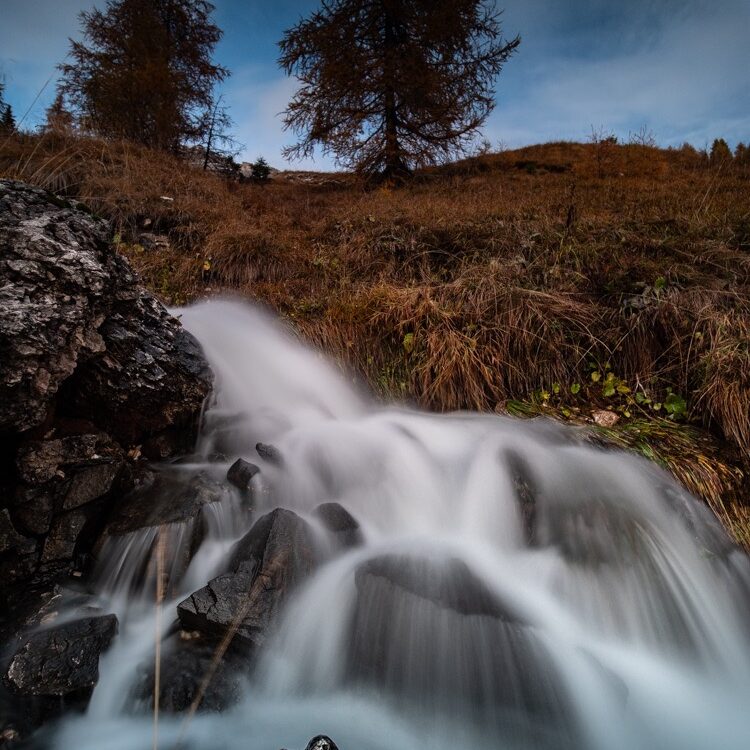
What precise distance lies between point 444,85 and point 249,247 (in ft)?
25.3

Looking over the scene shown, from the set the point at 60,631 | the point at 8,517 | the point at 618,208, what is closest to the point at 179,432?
the point at 8,517

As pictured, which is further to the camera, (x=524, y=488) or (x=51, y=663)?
(x=524, y=488)

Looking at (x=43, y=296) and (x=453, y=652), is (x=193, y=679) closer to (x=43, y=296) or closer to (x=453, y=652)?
(x=453, y=652)

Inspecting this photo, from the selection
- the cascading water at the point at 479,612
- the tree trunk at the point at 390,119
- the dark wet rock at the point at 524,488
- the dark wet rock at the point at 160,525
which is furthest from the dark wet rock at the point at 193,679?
the tree trunk at the point at 390,119

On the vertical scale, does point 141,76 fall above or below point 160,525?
above

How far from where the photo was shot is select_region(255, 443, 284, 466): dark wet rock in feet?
9.92

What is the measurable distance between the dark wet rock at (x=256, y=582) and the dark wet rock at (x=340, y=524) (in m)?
0.15

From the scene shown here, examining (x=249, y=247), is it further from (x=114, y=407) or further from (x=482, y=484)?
(x=482, y=484)

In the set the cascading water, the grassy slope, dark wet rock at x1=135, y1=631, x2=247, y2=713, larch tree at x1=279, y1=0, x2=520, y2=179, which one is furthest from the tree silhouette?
dark wet rock at x1=135, y1=631, x2=247, y2=713

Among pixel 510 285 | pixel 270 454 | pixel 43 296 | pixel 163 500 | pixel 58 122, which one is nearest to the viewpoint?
pixel 43 296

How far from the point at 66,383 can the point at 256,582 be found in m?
1.77

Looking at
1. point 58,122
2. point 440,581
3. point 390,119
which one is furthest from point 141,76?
point 440,581

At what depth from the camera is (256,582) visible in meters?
2.09

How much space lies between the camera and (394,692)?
1876 millimetres
